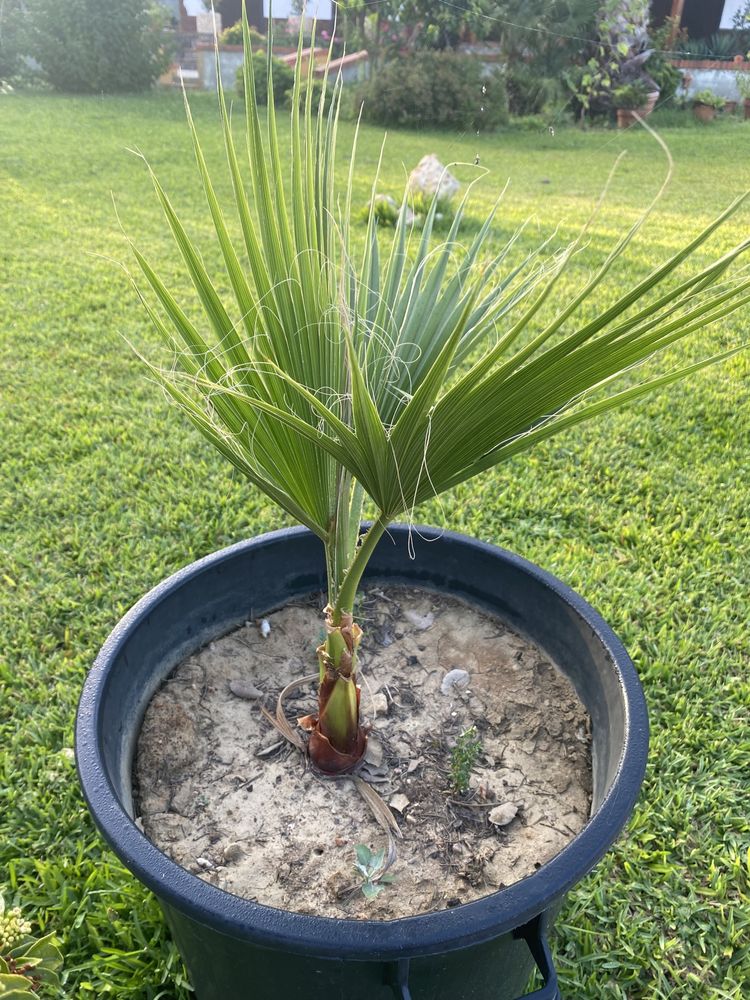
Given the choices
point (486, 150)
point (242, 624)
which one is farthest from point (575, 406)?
point (486, 150)

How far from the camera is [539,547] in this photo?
1.99m

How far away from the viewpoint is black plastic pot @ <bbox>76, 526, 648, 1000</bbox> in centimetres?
70

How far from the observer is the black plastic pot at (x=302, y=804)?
0.70 meters

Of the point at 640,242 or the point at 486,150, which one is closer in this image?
the point at 486,150

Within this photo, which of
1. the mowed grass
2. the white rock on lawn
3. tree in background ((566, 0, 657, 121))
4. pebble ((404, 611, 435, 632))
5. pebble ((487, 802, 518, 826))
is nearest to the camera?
pebble ((487, 802, 518, 826))

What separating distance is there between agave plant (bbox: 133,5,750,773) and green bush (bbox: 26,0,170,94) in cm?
547

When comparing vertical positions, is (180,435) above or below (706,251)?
below

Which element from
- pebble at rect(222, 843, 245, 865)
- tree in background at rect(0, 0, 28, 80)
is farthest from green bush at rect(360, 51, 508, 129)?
tree in background at rect(0, 0, 28, 80)

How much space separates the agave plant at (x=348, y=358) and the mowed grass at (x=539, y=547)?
0.23 metres

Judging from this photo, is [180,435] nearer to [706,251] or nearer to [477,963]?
[477,963]

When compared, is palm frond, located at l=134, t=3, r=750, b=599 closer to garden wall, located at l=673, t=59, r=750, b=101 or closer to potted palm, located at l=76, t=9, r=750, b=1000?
potted palm, located at l=76, t=9, r=750, b=1000

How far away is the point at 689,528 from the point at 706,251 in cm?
241

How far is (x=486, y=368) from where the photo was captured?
64cm

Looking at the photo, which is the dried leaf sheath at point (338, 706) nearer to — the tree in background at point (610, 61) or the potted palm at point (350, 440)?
the potted palm at point (350, 440)
